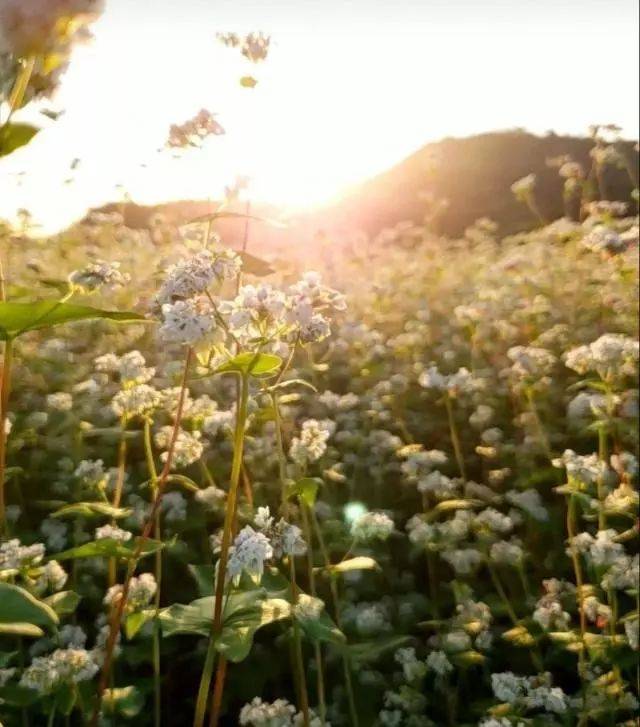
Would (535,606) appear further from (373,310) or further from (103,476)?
(373,310)

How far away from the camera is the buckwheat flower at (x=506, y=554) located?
3418 millimetres

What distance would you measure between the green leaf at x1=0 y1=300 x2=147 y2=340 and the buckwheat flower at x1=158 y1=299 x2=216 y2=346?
44 centimetres

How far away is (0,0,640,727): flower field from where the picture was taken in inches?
80.1

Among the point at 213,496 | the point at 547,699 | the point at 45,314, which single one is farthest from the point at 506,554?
the point at 45,314

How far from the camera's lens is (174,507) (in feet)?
12.8

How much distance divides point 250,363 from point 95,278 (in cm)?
64

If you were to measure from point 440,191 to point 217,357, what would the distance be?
2502 cm

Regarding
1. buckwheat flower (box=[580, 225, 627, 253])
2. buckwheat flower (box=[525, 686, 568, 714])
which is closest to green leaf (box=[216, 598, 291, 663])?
buckwheat flower (box=[525, 686, 568, 714])

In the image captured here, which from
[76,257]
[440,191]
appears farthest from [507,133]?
[76,257]

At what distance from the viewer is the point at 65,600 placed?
7.67ft

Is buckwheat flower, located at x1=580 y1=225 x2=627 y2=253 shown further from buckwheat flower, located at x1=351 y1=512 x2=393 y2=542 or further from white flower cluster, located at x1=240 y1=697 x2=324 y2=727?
white flower cluster, located at x1=240 y1=697 x2=324 y2=727

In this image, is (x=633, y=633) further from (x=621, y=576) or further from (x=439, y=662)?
(x=439, y=662)

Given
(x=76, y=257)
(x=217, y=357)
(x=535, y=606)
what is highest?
(x=76, y=257)

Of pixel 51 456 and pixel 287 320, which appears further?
pixel 51 456
